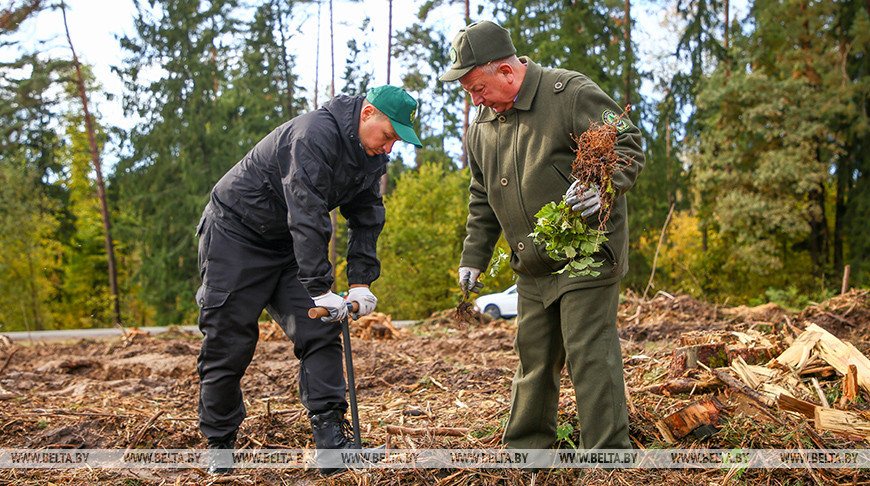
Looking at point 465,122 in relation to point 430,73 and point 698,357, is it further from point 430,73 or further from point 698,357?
point 698,357

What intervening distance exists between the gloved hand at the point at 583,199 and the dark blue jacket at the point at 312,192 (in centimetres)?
116

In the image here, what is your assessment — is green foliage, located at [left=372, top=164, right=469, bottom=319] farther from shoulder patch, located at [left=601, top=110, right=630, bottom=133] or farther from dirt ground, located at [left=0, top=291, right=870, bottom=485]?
shoulder patch, located at [left=601, top=110, right=630, bottom=133]

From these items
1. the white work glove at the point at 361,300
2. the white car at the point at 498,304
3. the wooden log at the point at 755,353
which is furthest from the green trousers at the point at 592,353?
the white car at the point at 498,304

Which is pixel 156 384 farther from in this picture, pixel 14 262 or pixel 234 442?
pixel 14 262

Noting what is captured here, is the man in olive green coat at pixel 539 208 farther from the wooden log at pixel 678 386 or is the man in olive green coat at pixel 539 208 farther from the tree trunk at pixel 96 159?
the tree trunk at pixel 96 159

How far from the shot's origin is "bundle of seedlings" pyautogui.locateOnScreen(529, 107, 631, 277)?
2.71 meters

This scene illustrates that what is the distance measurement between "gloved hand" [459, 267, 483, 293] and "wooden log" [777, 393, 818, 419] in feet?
5.51

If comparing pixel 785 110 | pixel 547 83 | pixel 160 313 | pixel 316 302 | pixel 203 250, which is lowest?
pixel 160 313

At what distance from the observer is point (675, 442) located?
3.24m

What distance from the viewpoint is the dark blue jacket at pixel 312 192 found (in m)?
3.17

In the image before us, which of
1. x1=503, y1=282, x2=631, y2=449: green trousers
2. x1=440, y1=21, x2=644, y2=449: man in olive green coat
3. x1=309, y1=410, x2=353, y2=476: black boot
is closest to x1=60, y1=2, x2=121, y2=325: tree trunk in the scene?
x1=309, y1=410, x2=353, y2=476: black boot

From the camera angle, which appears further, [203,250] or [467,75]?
[203,250]

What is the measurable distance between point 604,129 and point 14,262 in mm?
24846

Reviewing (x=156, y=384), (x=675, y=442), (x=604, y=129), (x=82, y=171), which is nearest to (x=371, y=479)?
(x=675, y=442)
